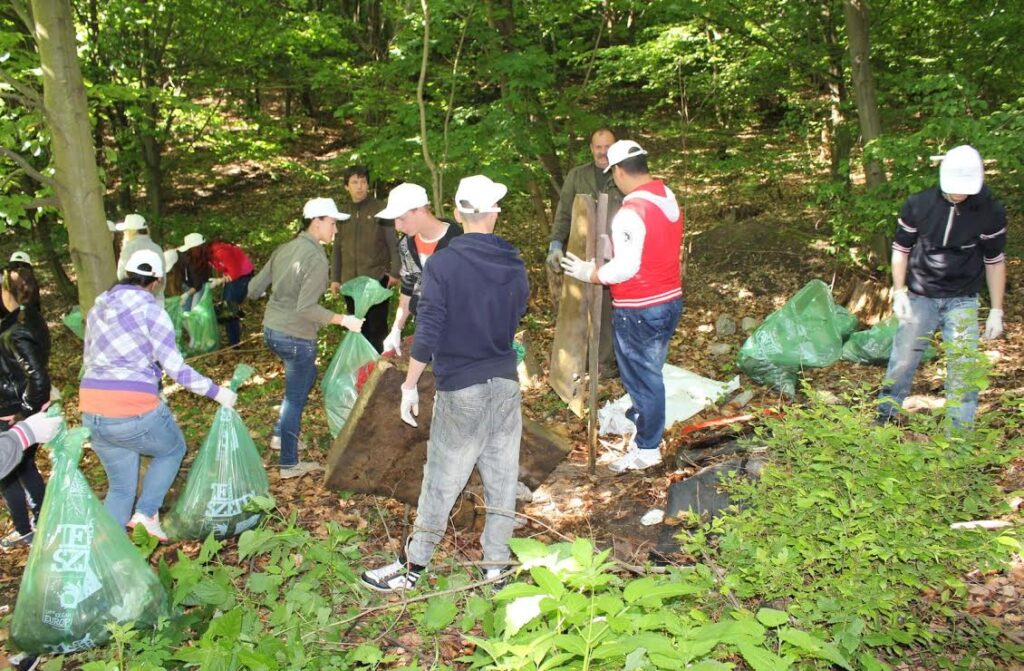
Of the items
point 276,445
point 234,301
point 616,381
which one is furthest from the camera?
point 234,301

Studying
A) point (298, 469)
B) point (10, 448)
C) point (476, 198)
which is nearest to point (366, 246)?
point (298, 469)

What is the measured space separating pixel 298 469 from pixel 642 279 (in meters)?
2.62

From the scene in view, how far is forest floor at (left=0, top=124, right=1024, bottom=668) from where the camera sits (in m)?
4.16

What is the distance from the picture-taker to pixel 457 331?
3.28 meters

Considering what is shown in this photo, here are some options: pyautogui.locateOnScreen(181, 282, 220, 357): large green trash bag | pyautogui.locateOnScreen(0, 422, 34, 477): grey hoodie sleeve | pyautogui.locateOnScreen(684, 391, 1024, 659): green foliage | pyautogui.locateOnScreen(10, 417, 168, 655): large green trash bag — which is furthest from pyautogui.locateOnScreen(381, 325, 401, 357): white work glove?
pyautogui.locateOnScreen(181, 282, 220, 357): large green trash bag

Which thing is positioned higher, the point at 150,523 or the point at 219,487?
the point at 219,487

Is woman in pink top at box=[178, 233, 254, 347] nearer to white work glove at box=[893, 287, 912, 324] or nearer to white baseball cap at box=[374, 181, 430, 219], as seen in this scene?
white baseball cap at box=[374, 181, 430, 219]

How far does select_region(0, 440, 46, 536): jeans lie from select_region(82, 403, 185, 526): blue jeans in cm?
103

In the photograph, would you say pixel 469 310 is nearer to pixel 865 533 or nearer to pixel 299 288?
pixel 865 533

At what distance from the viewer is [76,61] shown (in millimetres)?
4652

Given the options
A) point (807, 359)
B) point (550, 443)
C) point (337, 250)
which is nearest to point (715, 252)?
point (807, 359)

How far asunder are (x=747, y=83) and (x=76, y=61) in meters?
6.91

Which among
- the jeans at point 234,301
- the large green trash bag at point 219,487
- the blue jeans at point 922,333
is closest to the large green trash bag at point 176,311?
the jeans at point 234,301

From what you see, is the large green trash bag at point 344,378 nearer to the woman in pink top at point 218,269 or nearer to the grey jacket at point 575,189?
the grey jacket at point 575,189
